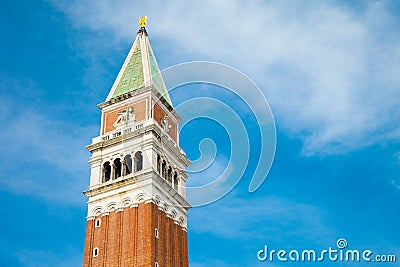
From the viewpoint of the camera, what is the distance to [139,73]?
2815 inches

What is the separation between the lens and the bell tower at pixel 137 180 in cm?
5669

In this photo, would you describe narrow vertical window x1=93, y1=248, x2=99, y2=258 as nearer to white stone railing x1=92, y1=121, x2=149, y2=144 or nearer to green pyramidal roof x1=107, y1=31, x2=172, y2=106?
white stone railing x1=92, y1=121, x2=149, y2=144

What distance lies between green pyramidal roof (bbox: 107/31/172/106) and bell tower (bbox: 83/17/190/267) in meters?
0.15

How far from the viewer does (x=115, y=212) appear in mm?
59438

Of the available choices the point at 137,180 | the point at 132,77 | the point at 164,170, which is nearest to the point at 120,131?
the point at 164,170

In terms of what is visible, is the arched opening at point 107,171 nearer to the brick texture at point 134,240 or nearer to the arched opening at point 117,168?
the arched opening at point 117,168

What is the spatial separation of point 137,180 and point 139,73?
58.3ft

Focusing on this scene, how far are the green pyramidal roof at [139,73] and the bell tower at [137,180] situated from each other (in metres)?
0.15

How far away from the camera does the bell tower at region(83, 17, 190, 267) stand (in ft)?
186

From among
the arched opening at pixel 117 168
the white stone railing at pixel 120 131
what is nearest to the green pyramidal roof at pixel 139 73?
the white stone railing at pixel 120 131

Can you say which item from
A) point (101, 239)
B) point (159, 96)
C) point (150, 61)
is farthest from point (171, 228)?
point (150, 61)

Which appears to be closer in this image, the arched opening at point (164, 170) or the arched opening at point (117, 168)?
the arched opening at point (117, 168)

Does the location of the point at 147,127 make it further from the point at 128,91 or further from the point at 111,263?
the point at 111,263

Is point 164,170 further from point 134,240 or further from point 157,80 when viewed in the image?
point 157,80
